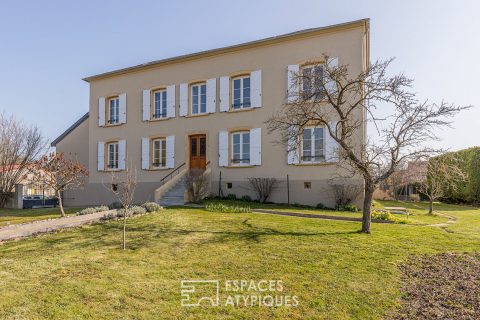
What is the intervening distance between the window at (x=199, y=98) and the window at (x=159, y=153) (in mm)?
2627

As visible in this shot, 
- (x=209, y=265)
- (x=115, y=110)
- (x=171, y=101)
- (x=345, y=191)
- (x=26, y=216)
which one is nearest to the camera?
(x=209, y=265)

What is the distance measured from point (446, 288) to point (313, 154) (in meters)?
9.64

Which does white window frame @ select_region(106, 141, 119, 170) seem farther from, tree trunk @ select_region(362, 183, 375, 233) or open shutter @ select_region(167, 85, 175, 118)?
tree trunk @ select_region(362, 183, 375, 233)

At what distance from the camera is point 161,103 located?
18.4m

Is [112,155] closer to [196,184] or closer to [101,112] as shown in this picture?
[101,112]

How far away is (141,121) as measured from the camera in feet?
61.0

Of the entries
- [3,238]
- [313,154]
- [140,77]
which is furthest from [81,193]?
[313,154]

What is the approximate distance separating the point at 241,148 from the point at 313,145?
3.53 metres

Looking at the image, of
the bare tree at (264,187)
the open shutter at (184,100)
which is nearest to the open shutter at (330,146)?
the bare tree at (264,187)

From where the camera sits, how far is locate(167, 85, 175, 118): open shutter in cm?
1772

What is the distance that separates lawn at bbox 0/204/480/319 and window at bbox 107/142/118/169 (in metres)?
10.7

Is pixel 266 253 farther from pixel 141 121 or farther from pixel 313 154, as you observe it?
pixel 141 121

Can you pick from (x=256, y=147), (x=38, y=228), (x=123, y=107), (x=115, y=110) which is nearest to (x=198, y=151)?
(x=256, y=147)

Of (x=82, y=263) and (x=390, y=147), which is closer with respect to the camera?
(x=82, y=263)
